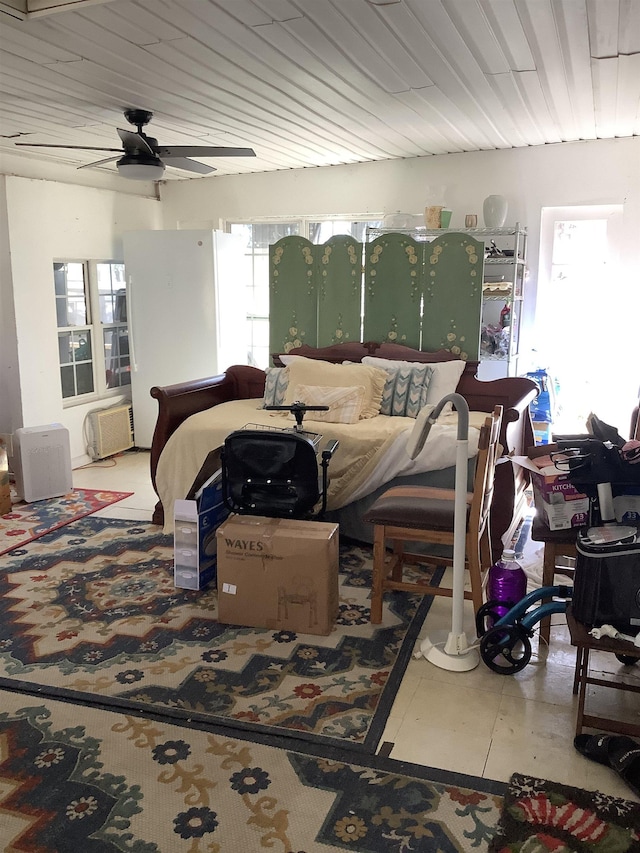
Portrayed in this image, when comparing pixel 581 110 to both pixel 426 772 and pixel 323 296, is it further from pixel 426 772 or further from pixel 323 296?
pixel 426 772

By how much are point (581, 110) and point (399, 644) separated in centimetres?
321

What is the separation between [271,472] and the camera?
311cm

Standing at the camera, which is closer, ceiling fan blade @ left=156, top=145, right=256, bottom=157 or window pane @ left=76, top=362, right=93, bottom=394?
ceiling fan blade @ left=156, top=145, right=256, bottom=157

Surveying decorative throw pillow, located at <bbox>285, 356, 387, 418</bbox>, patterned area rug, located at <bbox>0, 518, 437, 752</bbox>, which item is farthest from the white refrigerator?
patterned area rug, located at <bbox>0, 518, 437, 752</bbox>

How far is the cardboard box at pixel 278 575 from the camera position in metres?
2.88

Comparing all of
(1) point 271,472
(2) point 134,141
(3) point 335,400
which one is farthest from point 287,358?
(1) point 271,472

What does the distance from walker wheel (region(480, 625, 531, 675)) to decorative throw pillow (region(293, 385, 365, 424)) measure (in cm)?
168

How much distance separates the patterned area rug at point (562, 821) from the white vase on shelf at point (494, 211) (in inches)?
159

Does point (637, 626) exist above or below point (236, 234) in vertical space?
below

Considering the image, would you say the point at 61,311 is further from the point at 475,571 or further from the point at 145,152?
the point at 475,571

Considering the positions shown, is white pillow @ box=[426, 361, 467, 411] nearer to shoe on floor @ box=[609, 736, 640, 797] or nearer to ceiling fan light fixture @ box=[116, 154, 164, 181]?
ceiling fan light fixture @ box=[116, 154, 164, 181]

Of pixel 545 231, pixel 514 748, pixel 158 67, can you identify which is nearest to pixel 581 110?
pixel 545 231

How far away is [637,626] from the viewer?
7.11 feet

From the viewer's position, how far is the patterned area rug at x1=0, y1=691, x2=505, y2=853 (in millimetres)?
1854
